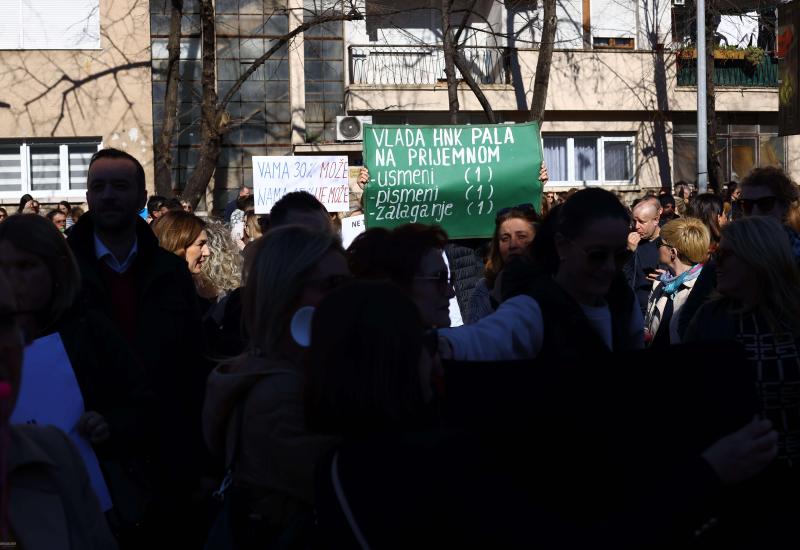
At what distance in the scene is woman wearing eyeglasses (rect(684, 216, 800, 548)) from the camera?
13.4ft

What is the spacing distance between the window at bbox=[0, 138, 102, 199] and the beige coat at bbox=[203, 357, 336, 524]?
22336 millimetres

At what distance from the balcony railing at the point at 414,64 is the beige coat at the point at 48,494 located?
76.2 feet

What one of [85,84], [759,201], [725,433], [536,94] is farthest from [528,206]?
[85,84]

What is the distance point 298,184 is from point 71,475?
9587mm

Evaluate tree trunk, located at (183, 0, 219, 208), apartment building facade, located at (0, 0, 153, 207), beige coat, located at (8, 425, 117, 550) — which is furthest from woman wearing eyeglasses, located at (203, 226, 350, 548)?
apartment building facade, located at (0, 0, 153, 207)

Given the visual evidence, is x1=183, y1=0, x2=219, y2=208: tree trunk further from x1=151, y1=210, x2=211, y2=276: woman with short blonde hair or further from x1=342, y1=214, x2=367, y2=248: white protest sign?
x1=151, y1=210, x2=211, y2=276: woman with short blonde hair

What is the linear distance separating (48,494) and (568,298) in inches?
61.0

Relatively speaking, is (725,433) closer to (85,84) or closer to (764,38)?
(85,84)

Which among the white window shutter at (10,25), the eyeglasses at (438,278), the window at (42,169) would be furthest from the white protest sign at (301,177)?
the white window shutter at (10,25)

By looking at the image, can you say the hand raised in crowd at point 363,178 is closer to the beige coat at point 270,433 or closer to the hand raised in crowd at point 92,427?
the hand raised in crowd at point 92,427

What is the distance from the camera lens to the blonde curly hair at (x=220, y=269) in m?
7.12

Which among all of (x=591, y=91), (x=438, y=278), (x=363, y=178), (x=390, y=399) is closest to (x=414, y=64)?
(x=591, y=91)

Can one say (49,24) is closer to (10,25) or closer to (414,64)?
(10,25)

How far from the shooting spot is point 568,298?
3.40m
